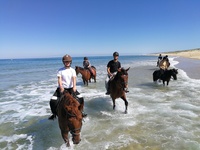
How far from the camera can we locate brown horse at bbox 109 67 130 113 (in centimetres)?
675

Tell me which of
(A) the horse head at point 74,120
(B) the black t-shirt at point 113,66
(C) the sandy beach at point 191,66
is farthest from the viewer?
(C) the sandy beach at point 191,66

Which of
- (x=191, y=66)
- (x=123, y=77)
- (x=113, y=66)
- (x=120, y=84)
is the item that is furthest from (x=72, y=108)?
(x=191, y=66)

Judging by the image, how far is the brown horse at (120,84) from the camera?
6.75m

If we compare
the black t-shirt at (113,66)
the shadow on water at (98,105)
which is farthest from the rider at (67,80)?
the black t-shirt at (113,66)

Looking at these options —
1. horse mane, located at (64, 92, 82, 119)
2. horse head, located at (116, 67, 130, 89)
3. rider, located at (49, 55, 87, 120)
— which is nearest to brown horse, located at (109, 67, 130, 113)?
horse head, located at (116, 67, 130, 89)

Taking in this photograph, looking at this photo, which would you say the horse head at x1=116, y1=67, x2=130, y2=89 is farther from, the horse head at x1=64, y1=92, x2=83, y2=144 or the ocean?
the horse head at x1=64, y1=92, x2=83, y2=144

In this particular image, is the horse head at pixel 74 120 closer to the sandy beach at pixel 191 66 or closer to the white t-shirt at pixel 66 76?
the white t-shirt at pixel 66 76

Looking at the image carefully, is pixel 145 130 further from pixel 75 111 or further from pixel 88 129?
pixel 75 111

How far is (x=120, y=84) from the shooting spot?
23.1 feet

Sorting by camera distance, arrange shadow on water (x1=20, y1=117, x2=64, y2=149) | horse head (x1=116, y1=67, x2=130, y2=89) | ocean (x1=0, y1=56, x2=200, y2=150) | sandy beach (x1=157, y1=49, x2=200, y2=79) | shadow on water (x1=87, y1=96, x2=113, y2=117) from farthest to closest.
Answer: sandy beach (x1=157, y1=49, x2=200, y2=79), shadow on water (x1=87, y1=96, x2=113, y2=117), horse head (x1=116, y1=67, x2=130, y2=89), shadow on water (x1=20, y1=117, x2=64, y2=149), ocean (x1=0, y1=56, x2=200, y2=150)

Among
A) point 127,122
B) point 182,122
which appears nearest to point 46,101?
point 127,122

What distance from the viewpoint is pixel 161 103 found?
29.7ft

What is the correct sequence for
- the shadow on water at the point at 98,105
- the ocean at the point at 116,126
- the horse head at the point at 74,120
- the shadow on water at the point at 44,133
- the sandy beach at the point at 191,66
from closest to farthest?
the horse head at the point at 74,120, the ocean at the point at 116,126, the shadow on water at the point at 44,133, the shadow on water at the point at 98,105, the sandy beach at the point at 191,66

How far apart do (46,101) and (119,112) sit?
4624 mm
